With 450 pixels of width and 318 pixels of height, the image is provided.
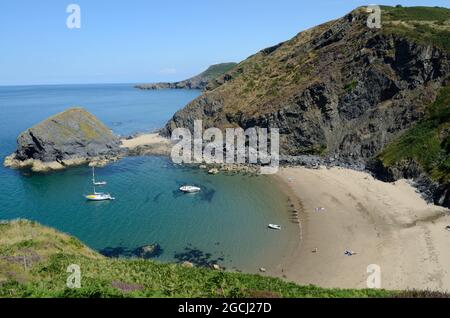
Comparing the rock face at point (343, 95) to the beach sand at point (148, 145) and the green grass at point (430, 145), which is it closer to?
the green grass at point (430, 145)

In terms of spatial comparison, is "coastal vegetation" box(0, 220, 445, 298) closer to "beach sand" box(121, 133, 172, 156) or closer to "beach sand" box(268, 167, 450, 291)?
"beach sand" box(268, 167, 450, 291)

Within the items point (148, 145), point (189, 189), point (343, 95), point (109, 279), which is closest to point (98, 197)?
point (189, 189)

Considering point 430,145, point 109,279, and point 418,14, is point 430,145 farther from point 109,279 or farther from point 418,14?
point 109,279

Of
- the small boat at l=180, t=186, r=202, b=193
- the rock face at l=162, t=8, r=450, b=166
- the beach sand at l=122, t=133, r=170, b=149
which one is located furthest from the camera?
the beach sand at l=122, t=133, r=170, b=149

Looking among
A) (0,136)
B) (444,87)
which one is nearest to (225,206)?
(444,87)

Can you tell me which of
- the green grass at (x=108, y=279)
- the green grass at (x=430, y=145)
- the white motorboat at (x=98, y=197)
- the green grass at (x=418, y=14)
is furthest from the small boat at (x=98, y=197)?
the green grass at (x=418, y=14)

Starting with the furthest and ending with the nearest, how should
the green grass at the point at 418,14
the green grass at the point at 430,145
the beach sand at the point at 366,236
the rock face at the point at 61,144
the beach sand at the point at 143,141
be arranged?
1. the beach sand at the point at 143,141
2. the green grass at the point at 418,14
3. the rock face at the point at 61,144
4. the green grass at the point at 430,145
5. the beach sand at the point at 366,236

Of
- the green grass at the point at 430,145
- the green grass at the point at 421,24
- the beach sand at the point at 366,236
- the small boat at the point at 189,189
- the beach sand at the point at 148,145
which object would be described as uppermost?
the green grass at the point at 421,24

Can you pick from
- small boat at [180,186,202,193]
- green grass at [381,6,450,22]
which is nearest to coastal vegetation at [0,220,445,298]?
small boat at [180,186,202,193]
